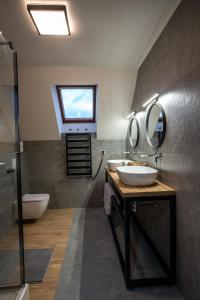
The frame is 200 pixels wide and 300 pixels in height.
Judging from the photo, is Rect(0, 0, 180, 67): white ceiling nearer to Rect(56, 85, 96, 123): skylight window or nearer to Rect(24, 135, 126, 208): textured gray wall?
Rect(56, 85, 96, 123): skylight window

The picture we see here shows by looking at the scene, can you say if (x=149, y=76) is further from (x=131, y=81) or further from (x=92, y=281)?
(x=92, y=281)

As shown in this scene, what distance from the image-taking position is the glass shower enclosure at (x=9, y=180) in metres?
1.79

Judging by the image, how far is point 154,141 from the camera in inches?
83.3

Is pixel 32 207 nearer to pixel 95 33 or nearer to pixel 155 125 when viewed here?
pixel 155 125

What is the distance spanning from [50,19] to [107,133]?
7.13ft

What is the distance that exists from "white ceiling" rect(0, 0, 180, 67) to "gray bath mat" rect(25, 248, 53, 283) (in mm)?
2420

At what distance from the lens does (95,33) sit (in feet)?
6.30

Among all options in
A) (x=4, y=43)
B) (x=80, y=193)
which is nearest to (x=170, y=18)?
(x=4, y=43)

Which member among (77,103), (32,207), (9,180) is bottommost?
(32,207)

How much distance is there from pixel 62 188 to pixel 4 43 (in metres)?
2.57

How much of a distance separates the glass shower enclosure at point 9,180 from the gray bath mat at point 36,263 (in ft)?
0.52

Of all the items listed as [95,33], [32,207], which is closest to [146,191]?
[95,33]

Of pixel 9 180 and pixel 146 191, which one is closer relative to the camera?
pixel 146 191

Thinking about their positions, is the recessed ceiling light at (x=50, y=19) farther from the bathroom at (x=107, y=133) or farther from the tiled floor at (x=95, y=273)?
the tiled floor at (x=95, y=273)
